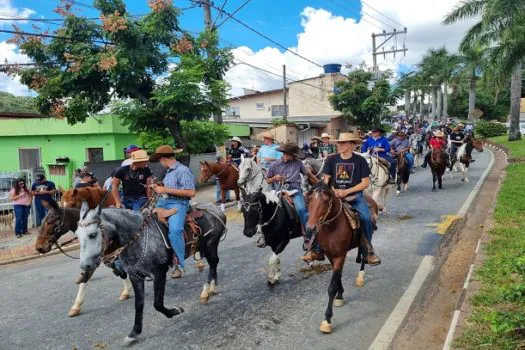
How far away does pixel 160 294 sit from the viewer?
527cm

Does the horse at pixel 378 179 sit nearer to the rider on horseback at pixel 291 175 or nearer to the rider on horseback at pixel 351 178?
the rider on horseback at pixel 291 175

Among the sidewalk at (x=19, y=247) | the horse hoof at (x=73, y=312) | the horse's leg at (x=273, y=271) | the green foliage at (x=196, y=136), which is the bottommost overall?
the sidewalk at (x=19, y=247)

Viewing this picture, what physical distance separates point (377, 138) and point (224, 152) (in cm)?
706

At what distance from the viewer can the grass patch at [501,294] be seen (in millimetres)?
4227

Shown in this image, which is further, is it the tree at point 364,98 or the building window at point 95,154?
the tree at point 364,98

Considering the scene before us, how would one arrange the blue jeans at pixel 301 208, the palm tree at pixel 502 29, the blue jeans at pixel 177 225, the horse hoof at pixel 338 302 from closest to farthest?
the blue jeans at pixel 177 225 → the horse hoof at pixel 338 302 → the blue jeans at pixel 301 208 → the palm tree at pixel 502 29

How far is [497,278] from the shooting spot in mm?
5898

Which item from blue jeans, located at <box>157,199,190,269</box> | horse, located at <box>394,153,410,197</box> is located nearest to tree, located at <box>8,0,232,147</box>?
horse, located at <box>394,153,410,197</box>

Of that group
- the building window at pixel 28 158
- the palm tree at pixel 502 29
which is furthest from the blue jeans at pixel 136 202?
the palm tree at pixel 502 29

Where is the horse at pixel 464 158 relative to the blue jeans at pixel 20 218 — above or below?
above

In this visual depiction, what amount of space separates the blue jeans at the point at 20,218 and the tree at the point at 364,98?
22.8 meters

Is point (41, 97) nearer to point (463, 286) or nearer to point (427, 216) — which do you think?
point (427, 216)

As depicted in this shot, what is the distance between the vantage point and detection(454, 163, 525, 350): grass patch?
4227mm

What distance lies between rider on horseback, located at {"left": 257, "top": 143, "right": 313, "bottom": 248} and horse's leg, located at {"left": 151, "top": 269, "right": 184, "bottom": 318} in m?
2.74
